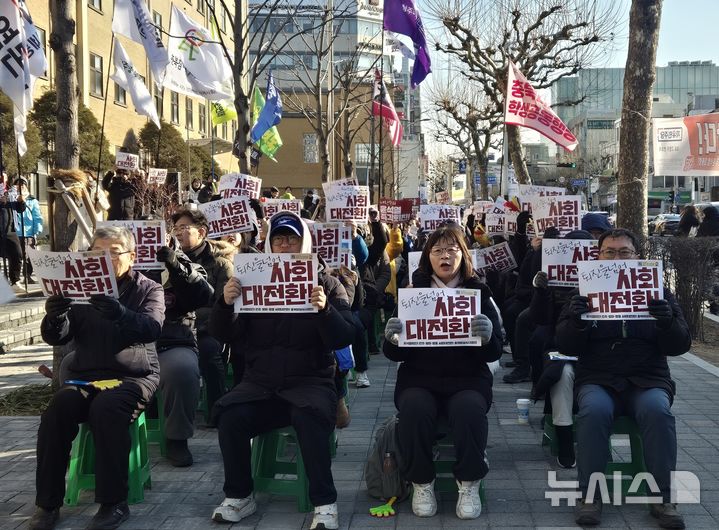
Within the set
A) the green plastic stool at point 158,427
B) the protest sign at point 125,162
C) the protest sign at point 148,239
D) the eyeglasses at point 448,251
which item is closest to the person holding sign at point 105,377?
the green plastic stool at point 158,427

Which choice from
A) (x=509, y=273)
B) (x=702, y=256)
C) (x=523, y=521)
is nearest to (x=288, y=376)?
(x=523, y=521)

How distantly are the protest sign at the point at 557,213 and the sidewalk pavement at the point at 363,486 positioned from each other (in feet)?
5.82

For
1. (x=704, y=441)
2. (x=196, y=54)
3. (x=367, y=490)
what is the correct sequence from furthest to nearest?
(x=196, y=54)
(x=704, y=441)
(x=367, y=490)

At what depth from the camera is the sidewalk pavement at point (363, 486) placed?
15.6 ft

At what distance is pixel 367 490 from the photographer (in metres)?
5.23

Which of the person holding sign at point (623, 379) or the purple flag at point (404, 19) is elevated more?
the purple flag at point (404, 19)

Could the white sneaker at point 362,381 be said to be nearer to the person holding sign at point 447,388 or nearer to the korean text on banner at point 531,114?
the person holding sign at point 447,388

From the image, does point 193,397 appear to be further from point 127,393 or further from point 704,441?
point 704,441

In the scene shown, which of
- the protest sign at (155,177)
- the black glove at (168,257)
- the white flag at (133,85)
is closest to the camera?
the black glove at (168,257)

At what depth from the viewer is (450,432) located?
494 cm

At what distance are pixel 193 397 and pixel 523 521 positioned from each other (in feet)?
8.25

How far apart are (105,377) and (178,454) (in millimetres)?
1033

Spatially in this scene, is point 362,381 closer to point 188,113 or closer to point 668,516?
point 668,516

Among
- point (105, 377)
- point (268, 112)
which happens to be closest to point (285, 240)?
point (105, 377)
